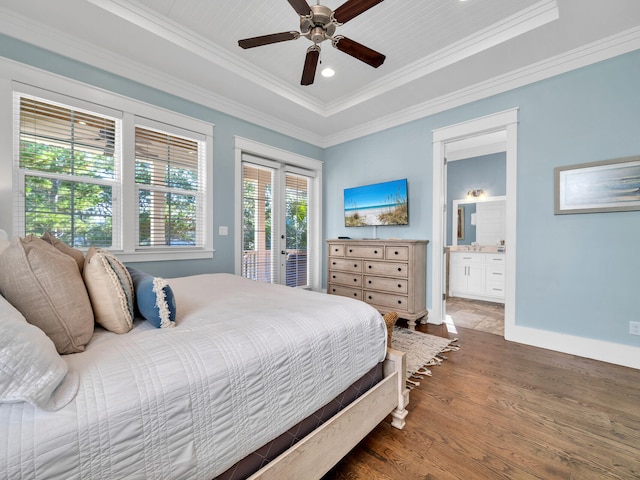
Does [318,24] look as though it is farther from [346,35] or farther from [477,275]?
[477,275]

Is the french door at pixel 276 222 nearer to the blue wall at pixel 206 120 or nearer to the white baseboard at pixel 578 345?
the blue wall at pixel 206 120

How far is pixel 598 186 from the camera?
8.07ft

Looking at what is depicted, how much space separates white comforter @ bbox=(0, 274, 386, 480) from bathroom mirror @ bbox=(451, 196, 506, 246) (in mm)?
4889

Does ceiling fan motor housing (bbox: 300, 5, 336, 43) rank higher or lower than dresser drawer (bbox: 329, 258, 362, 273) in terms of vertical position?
higher

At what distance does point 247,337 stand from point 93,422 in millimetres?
462

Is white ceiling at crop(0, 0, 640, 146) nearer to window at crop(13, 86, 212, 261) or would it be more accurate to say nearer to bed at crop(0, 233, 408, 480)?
window at crop(13, 86, 212, 261)

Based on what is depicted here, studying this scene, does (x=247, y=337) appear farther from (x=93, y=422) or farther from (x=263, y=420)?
(x=93, y=422)

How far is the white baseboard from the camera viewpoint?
231 centimetres

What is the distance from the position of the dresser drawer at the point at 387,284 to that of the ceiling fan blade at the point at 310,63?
2.29 metres

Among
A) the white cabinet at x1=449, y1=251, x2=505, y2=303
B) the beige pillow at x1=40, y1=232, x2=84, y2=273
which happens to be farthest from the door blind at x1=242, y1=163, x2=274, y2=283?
the white cabinet at x1=449, y1=251, x2=505, y2=303

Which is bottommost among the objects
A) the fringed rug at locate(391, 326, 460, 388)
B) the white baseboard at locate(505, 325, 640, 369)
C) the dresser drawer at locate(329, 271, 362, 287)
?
the fringed rug at locate(391, 326, 460, 388)

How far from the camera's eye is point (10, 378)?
0.60m

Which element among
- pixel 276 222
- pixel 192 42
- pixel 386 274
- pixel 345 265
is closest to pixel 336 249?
pixel 345 265

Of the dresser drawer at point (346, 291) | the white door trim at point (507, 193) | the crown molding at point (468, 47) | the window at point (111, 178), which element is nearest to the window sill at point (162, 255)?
the window at point (111, 178)
